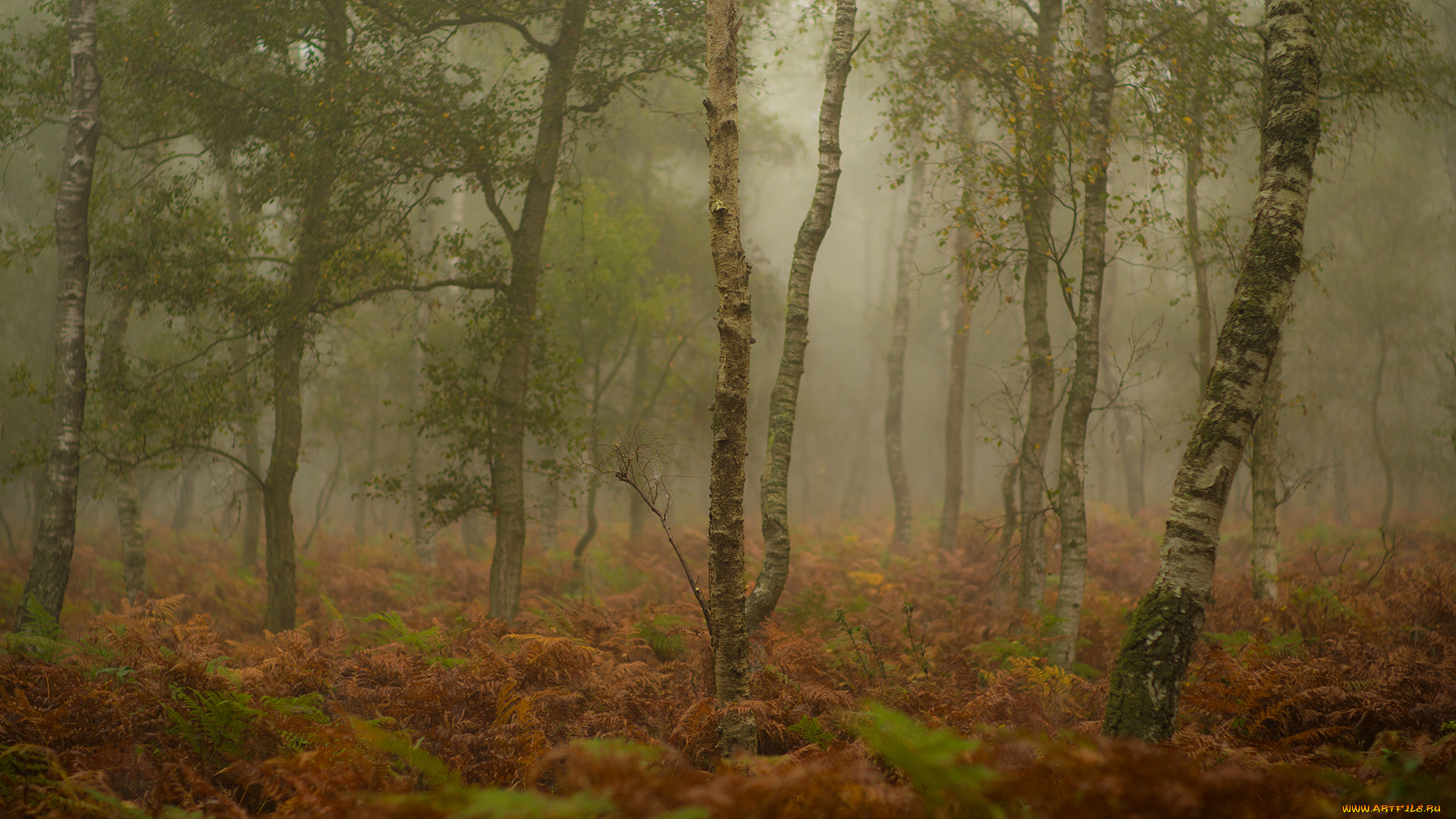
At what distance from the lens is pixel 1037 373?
1009cm

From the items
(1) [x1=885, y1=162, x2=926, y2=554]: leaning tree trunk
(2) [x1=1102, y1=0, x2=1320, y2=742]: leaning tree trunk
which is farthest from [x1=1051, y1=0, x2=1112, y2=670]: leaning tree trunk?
(1) [x1=885, y1=162, x2=926, y2=554]: leaning tree trunk

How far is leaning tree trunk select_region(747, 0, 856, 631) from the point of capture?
7.24 m

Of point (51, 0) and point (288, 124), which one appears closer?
point (288, 124)

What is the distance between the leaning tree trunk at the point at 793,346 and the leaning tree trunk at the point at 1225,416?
308cm

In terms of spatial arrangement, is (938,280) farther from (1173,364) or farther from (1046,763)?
(1046,763)

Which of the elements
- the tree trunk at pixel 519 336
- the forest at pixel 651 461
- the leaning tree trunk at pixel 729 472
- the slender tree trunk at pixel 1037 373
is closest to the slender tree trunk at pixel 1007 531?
the forest at pixel 651 461

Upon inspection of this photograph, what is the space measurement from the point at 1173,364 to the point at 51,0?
118 feet

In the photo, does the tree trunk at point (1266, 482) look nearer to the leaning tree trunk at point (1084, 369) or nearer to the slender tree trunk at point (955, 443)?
the leaning tree trunk at point (1084, 369)

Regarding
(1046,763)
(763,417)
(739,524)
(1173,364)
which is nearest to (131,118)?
(739,524)

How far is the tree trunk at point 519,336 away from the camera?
9969 mm

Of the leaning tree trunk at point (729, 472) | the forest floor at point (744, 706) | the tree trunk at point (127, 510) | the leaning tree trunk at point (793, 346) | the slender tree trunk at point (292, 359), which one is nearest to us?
the forest floor at point (744, 706)

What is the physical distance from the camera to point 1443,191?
2533 centimetres

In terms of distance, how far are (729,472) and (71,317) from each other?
9.89 m

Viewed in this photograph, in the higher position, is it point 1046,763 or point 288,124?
point 288,124
